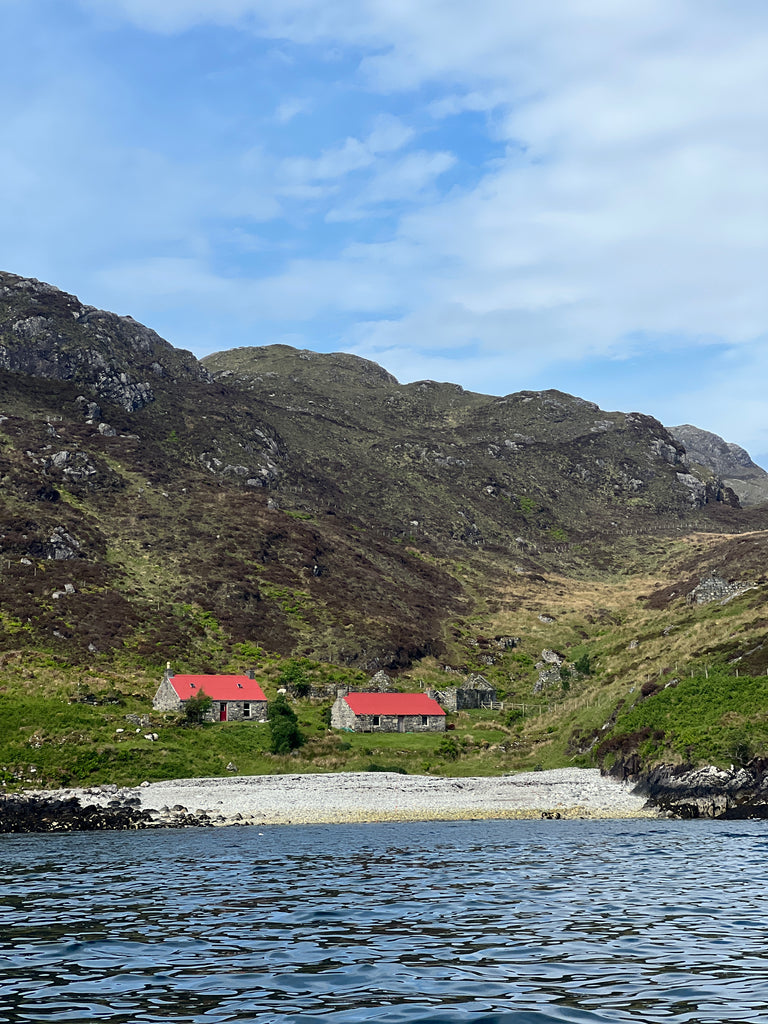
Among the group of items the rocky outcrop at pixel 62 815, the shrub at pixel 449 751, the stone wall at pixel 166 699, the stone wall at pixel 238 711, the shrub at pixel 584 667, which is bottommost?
the rocky outcrop at pixel 62 815

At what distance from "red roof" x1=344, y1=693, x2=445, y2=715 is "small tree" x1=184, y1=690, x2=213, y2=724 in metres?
14.1

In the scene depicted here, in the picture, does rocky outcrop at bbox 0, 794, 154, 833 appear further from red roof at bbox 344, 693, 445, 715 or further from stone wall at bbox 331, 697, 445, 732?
red roof at bbox 344, 693, 445, 715

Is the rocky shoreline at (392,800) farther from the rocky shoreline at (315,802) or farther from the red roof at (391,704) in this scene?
the red roof at (391,704)

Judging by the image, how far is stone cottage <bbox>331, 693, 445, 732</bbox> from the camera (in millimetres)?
85056

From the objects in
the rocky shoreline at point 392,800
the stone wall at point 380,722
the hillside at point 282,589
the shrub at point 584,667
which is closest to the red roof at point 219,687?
the hillside at point 282,589

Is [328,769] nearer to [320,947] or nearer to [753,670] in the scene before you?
[753,670]

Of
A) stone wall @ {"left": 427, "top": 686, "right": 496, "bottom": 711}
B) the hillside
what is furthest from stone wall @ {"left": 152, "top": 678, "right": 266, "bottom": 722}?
stone wall @ {"left": 427, "top": 686, "right": 496, "bottom": 711}

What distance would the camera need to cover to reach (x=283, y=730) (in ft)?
244

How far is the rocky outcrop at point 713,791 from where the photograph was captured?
4844 centimetres

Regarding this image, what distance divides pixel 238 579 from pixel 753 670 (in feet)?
251

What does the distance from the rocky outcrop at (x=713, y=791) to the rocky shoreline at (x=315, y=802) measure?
145 centimetres

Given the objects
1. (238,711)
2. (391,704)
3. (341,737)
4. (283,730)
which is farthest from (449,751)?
(238,711)

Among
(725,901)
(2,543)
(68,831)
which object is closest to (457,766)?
(68,831)

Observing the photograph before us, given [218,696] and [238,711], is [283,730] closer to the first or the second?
[238,711]
